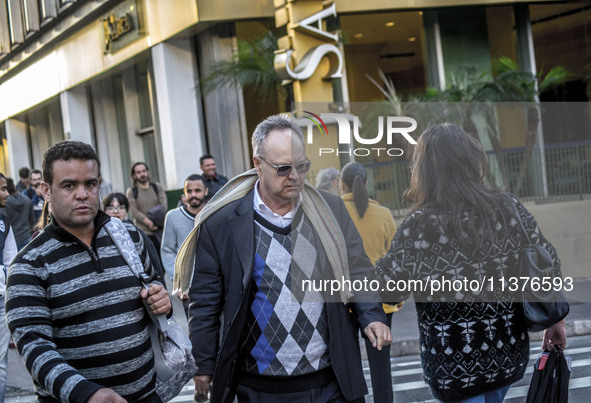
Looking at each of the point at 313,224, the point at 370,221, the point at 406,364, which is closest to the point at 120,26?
the point at 406,364

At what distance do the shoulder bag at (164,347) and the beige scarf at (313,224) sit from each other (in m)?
0.59

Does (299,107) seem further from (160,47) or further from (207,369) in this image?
(160,47)

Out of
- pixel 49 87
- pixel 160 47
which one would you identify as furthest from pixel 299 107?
pixel 49 87

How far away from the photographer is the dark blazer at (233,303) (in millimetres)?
3873

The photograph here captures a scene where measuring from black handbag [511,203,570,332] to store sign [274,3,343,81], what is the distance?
36.9 feet

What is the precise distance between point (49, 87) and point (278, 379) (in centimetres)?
2484

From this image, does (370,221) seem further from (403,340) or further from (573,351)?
(403,340)

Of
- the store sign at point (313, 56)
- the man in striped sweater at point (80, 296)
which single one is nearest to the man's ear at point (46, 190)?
the man in striped sweater at point (80, 296)

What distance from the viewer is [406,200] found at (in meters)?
3.99

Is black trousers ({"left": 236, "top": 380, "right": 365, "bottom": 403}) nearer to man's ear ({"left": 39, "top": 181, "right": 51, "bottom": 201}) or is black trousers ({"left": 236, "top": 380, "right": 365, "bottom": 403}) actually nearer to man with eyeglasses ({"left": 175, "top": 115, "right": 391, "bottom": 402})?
man with eyeglasses ({"left": 175, "top": 115, "right": 391, "bottom": 402})

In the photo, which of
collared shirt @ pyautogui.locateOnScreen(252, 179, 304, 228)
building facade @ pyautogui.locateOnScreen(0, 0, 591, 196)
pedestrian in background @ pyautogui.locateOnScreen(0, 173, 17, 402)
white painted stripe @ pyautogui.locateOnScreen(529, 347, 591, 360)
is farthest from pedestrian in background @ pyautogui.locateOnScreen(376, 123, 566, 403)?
building facade @ pyautogui.locateOnScreen(0, 0, 591, 196)

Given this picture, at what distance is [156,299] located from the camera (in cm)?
352

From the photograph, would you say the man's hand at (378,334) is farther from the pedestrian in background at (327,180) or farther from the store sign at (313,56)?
the store sign at (313,56)

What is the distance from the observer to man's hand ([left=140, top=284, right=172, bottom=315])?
3520mm
